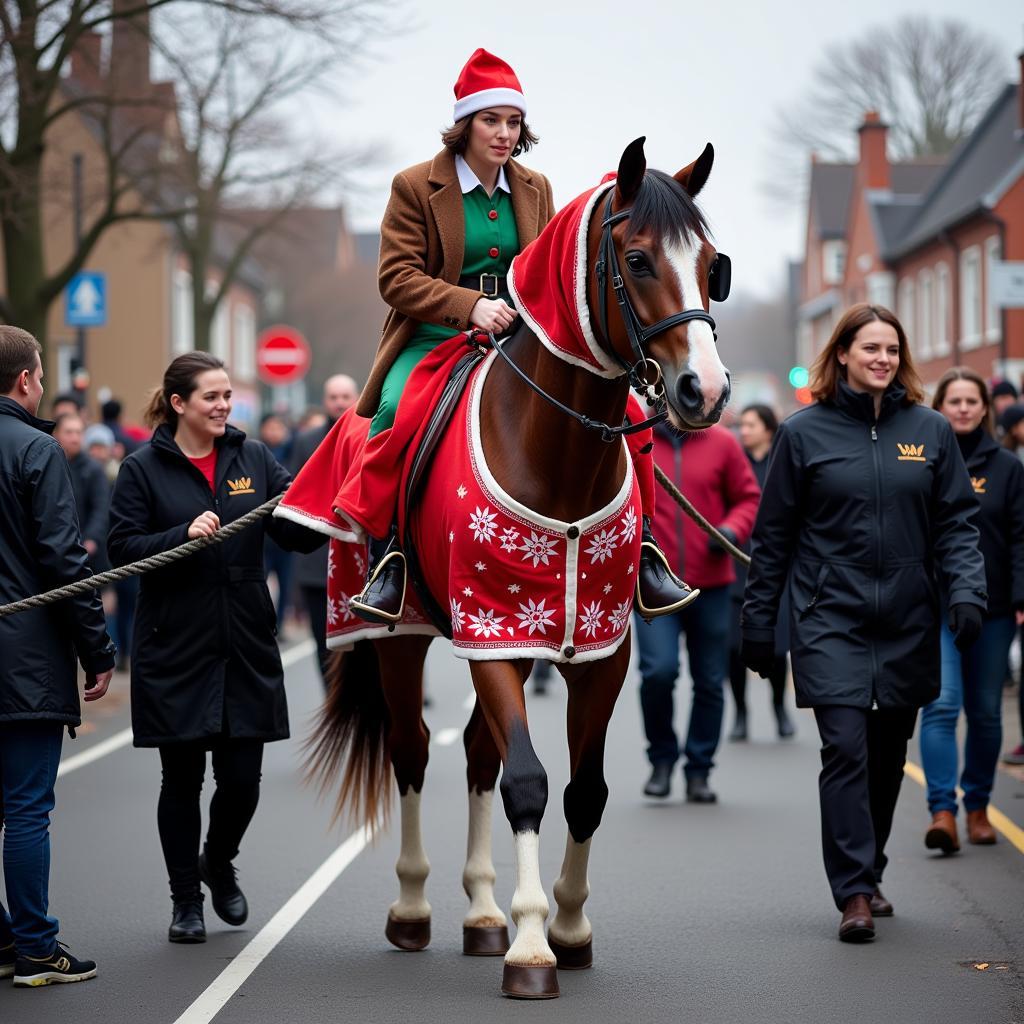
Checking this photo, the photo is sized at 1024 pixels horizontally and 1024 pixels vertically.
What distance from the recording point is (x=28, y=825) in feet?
20.1

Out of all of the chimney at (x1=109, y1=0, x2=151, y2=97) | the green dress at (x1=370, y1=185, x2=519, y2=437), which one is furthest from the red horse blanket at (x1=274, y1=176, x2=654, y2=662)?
the chimney at (x1=109, y1=0, x2=151, y2=97)

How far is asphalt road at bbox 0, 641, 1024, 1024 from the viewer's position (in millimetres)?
5867

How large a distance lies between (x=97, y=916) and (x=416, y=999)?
6.40 ft

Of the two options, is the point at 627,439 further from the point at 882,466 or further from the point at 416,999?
the point at 416,999


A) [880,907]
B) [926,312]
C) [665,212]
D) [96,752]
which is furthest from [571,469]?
[926,312]

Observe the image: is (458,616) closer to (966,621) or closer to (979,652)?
(966,621)

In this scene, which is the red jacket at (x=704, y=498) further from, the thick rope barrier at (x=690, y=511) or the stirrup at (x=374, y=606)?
the stirrup at (x=374, y=606)

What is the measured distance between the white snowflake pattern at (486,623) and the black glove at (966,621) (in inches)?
78.0

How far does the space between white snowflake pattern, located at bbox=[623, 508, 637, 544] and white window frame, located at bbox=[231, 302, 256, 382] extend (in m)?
53.3

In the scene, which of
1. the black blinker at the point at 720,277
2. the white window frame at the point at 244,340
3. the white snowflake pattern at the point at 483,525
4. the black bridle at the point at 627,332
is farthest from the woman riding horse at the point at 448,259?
the white window frame at the point at 244,340

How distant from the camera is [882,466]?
6957 mm

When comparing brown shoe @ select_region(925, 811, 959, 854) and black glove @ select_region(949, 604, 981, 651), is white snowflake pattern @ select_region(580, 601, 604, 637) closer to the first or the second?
black glove @ select_region(949, 604, 981, 651)

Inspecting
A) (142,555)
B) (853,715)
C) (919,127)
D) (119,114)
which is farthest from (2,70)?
(919,127)

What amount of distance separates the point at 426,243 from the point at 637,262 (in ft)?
4.89
